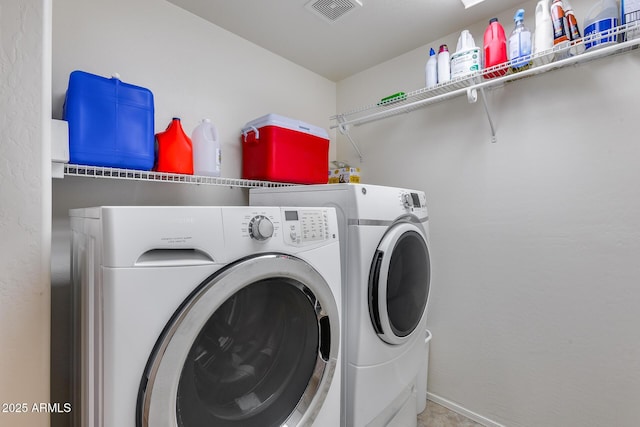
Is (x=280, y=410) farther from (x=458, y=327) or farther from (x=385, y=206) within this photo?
(x=458, y=327)

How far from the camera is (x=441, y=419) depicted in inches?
76.8

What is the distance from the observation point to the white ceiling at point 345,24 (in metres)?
1.83

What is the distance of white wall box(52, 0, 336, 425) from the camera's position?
1426 millimetres

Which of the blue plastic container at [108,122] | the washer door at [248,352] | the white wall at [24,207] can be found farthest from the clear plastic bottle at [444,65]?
the white wall at [24,207]

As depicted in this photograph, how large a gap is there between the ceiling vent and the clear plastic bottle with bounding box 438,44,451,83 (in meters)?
0.60

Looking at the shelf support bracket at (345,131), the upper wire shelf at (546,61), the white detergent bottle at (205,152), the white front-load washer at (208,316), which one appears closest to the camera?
the white front-load washer at (208,316)

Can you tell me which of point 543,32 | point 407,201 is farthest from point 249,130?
point 543,32

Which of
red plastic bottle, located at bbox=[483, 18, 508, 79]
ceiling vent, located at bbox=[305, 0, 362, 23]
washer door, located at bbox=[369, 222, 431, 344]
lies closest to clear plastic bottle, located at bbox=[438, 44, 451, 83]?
red plastic bottle, located at bbox=[483, 18, 508, 79]

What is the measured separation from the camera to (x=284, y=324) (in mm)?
1039

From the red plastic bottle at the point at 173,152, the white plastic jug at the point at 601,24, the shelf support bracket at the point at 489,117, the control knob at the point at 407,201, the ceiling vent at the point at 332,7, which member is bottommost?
the control knob at the point at 407,201

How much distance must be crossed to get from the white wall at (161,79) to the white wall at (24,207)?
2.73ft

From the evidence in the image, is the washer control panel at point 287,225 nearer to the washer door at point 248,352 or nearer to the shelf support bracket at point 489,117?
the washer door at point 248,352

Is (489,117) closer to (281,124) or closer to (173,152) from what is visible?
(281,124)

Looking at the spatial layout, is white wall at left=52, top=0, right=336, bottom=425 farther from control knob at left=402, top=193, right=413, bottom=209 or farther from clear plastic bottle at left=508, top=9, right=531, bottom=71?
clear plastic bottle at left=508, top=9, right=531, bottom=71
